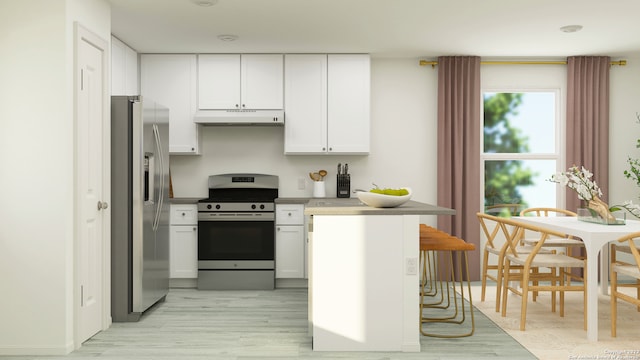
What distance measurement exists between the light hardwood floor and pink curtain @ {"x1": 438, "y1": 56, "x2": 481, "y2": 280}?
1.60 metres

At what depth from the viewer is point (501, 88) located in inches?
233

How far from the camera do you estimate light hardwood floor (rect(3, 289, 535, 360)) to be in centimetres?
335

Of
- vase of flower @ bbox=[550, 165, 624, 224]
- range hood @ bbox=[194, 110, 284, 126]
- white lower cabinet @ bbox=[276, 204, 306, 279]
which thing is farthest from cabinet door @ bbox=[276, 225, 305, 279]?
vase of flower @ bbox=[550, 165, 624, 224]

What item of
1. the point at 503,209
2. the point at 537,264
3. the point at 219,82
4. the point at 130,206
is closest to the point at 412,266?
the point at 537,264

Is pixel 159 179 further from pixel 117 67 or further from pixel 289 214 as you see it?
pixel 289 214

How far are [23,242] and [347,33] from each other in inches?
125

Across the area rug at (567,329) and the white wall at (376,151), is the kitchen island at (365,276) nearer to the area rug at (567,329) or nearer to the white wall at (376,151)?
the area rug at (567,329)

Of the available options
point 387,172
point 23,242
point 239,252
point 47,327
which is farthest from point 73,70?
point 387,172

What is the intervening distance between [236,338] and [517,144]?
12.9 feet

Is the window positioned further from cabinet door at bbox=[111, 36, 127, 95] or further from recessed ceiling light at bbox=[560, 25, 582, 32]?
cabinet door at bbox=[111, 36, 127, 95]

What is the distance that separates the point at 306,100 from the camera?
220 inches

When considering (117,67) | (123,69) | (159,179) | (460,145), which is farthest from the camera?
(460,145)

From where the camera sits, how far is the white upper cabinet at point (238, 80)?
18.3 ft

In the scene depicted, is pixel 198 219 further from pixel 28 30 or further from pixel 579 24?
pixel 579 24
